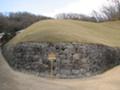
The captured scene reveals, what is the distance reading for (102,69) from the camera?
28.9 m

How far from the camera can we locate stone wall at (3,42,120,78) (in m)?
27.6

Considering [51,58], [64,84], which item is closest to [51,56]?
[51,58]

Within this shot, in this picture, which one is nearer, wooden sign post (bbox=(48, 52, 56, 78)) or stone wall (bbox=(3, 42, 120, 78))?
wooden sign post (bbox=(48, 52, 56, 78))

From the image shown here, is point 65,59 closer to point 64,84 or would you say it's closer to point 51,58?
point 51,58

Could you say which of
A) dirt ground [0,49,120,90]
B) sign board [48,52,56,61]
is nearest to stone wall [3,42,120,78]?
sign board [48,52,56,61]

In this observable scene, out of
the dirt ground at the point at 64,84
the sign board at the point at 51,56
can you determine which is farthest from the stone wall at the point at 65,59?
the dirt ground at the point at 64,84

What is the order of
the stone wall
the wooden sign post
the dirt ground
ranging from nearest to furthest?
1. the dirt ground
2. the wooden sign post
3. the stone wall

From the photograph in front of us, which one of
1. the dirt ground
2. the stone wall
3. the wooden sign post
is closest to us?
the dirt ground

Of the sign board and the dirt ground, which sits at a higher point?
the sign board

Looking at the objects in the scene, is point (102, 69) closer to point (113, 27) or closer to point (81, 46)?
point (81, 46)

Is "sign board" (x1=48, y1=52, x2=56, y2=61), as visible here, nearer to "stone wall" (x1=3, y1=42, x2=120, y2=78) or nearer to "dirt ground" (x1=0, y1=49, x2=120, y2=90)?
"stone wall" (x1=3, y1=42, x2=120, y2=78)

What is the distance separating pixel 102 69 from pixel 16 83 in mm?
9717

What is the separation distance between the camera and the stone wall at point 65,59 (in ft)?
90.5

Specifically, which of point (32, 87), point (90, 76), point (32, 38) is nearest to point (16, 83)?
point (32, 87)
